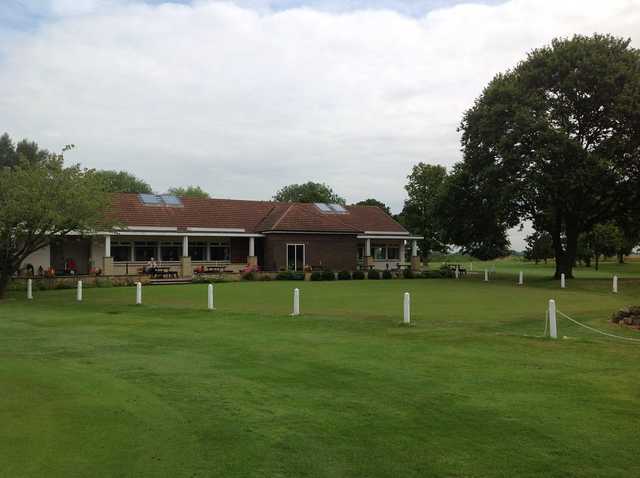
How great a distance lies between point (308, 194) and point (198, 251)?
127 ft

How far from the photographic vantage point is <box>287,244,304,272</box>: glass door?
4125 centimetres

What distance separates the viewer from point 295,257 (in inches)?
1633

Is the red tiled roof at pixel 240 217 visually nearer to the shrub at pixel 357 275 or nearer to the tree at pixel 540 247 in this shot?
the shrub at pixel 357 275

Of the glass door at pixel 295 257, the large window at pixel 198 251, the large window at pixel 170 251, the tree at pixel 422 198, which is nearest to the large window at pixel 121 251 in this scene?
the large window at pixel 170 251

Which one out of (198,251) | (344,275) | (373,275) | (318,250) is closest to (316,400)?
(344,275)

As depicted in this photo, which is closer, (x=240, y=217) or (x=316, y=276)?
(x=316, y=276)

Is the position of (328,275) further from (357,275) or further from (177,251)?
(177,251)

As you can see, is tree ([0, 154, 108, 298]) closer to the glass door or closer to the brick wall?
the brick wall

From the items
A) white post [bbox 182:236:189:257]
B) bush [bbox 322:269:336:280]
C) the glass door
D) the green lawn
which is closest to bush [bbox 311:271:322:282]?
bush [bbox 322:269:336:280]

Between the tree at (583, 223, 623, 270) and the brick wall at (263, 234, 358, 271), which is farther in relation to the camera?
the tree at (583, 223, 623, 270)

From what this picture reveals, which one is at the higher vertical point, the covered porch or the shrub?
the covered porch

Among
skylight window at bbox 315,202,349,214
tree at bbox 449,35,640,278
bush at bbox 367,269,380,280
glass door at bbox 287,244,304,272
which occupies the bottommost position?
bush at bbox 367,269,380,280

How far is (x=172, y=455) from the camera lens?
5453mm

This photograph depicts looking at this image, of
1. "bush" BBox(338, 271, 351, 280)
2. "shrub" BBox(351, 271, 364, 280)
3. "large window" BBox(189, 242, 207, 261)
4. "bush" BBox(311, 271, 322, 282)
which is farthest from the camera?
"large window" BBox(189, 242, 207, 261)
